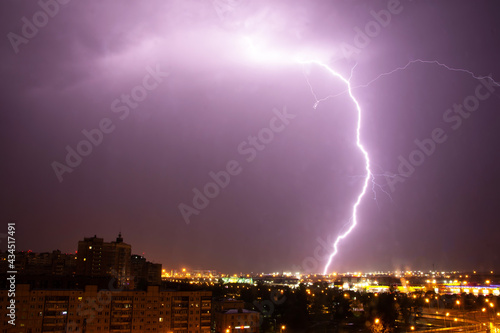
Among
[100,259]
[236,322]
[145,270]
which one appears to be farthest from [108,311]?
[145,270]

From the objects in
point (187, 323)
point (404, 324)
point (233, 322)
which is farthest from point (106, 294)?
point (404, 324)

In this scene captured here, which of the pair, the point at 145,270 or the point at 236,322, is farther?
the point at 145,270

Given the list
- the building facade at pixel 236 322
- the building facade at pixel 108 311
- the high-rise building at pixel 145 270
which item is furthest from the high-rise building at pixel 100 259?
the building facade at pixel 108 311

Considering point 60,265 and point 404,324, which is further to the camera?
point 60,265

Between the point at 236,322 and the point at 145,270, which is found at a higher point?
the point at 145,270

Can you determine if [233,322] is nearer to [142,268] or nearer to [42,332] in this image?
[42,332]

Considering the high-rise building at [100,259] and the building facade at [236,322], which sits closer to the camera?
the building facade at [236,322]

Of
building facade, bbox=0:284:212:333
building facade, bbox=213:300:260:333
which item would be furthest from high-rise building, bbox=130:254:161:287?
building facade, bbox=0:284:212:333

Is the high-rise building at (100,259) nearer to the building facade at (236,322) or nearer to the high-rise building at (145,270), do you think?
the high-rise building at (145,270)

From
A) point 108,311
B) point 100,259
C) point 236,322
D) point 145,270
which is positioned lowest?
point 236,322

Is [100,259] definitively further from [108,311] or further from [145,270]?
[108,311]

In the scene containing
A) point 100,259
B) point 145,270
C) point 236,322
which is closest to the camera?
point 236,322
